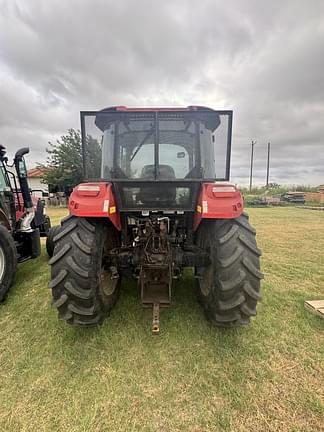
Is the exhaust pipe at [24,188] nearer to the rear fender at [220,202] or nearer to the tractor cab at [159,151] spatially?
the tractor cab at [159,151]

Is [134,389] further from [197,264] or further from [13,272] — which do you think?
[13,272]

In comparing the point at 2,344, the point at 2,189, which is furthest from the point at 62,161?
the point at 2,344

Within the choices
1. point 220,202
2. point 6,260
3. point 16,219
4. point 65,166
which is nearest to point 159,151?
point 220,202

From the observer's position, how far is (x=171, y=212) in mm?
2549

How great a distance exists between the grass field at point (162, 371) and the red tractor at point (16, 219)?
1.86ft

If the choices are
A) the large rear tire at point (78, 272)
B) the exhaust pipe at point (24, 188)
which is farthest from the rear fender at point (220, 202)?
the exhaust pipe at point (24, 188)

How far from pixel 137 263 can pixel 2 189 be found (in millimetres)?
2786

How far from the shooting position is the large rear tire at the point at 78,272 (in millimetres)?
2092

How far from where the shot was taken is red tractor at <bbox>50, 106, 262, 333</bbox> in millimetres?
2107

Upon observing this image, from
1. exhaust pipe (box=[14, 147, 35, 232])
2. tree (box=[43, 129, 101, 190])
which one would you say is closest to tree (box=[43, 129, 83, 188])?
tree (box=[43, 129, 101, 190])

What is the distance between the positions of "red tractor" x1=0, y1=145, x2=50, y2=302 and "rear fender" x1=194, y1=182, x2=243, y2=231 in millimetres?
2517

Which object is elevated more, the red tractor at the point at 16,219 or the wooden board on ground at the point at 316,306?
the red tractor at the point at 16,219

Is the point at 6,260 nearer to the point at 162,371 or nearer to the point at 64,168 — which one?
the point at 162,371

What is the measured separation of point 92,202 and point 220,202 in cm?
112
